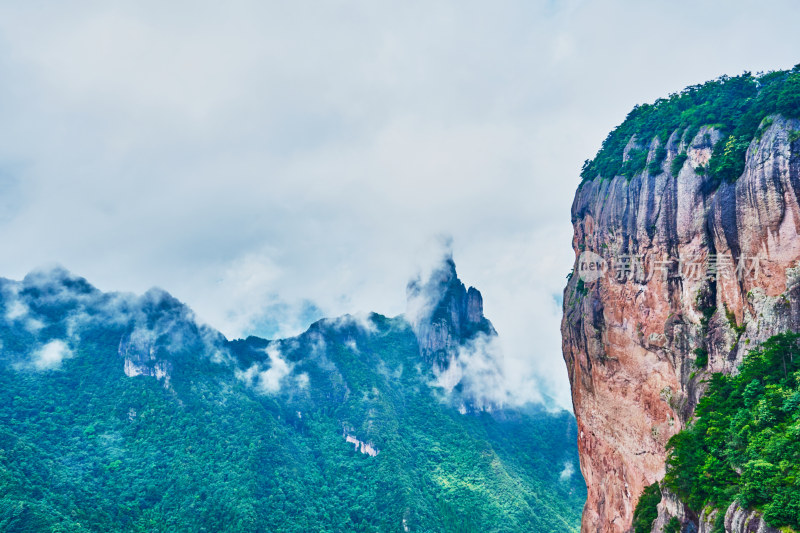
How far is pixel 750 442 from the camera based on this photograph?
16.3 m

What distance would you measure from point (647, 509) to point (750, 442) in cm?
927

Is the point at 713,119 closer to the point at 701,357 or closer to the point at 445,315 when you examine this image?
the point at 701,357

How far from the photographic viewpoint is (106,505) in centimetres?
5450

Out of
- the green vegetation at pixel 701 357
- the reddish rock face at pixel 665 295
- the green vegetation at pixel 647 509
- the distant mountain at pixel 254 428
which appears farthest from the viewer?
the distant mountain at pixel 254 428

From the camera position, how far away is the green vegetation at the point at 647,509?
22.8 metres

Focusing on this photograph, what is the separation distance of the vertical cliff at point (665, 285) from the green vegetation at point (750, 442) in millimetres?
1189

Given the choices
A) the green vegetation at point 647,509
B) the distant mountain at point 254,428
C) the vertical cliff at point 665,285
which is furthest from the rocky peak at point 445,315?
the green vegetation at point 647,509

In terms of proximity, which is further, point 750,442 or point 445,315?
point 445,315

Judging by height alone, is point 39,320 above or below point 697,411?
above

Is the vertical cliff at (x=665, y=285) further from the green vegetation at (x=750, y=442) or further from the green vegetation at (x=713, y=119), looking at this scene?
the green vegetation at (x=750, y=442)

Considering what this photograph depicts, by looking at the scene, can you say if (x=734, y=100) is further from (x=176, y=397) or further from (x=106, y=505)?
(x=176, y=397)

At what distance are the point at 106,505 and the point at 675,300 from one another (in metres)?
61.0

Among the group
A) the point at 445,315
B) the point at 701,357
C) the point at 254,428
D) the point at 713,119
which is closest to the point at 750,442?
the point at 701,357

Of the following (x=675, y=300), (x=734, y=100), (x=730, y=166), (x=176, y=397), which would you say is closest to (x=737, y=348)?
(x=675, y=300)
